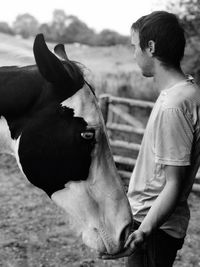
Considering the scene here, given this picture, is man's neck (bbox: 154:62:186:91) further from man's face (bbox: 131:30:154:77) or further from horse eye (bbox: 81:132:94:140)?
horse eye (bbox: 81:132:94:140)

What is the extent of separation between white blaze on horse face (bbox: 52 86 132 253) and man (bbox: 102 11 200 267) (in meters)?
0.10

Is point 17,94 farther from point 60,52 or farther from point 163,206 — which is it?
point 163,206

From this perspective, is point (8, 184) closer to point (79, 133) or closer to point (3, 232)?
point (3, 232)

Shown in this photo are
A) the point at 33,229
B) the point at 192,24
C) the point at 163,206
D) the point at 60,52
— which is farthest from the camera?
the point at 192,24

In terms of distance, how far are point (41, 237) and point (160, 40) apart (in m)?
2.70

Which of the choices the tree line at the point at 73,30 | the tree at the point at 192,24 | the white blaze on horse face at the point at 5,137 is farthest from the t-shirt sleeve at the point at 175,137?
the tree line at the point at 73,30

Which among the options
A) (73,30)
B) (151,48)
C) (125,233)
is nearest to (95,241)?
(125,233)

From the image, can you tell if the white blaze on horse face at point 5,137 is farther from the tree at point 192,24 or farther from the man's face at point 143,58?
the tree at point 192,24

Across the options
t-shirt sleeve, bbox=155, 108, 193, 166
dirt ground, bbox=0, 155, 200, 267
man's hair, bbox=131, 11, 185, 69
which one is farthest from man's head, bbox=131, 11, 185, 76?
dirt ground, bbox=0, 155, 200, 267

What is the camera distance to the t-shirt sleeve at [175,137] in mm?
1461

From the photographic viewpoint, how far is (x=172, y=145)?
1473 millimetres

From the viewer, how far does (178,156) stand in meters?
1.46

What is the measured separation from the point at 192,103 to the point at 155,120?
16cm

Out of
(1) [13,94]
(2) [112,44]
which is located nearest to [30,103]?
(1) [13,94]
